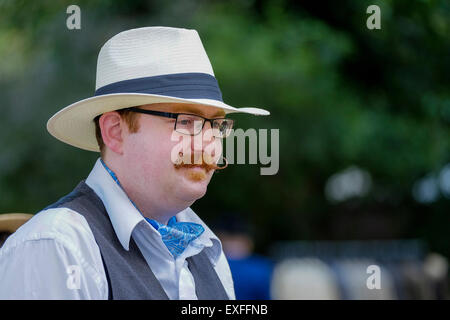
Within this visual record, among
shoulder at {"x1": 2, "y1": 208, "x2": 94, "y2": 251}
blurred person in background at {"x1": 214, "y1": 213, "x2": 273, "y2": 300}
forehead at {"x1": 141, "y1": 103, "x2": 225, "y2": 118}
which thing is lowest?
blurred person in background at {"x1": 214, "y1": 213, "x2": 273, "y2": 300}

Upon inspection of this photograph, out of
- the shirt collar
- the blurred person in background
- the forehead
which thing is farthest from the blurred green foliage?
the shirt collar

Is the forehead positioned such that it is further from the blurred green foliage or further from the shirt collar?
the blurred green foliage

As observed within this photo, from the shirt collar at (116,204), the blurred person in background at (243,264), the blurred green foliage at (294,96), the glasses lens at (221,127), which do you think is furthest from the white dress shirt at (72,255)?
the blurred person in background at (243,264)

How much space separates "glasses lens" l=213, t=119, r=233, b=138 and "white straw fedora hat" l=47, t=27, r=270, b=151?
0.04m

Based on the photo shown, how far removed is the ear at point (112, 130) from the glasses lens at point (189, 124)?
17cm

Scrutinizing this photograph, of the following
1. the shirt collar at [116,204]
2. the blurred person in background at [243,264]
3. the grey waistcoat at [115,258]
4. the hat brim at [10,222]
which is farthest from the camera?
the blurred person in background at [243,264]

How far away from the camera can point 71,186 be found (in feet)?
23.5

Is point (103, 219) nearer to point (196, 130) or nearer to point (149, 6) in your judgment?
point (196, 130)

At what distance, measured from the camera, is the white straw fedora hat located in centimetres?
176

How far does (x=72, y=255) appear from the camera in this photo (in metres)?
1.51

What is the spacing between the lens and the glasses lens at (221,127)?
1.84 meters

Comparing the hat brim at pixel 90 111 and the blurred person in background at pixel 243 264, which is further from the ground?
the hat brim at pixel 90 111

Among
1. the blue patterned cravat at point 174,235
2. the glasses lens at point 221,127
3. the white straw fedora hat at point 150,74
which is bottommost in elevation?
the blue patterned cravat at point 174,235

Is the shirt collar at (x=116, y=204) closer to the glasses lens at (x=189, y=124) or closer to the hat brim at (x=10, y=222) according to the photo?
the glasses lens at (x=189, y=124)
